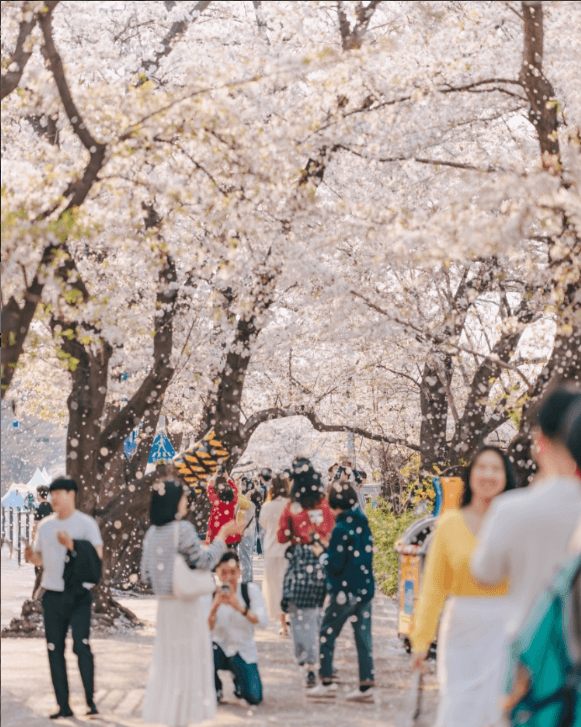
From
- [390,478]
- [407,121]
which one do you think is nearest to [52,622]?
[407,121]

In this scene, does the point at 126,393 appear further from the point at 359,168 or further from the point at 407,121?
the point at 407,121

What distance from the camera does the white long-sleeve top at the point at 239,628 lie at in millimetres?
8750

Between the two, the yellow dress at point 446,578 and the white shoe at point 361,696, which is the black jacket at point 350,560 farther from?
the yellow dress at point 446,578

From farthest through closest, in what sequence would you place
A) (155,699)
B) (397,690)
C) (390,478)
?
1. (390,478)
2. (397,690)
3. (155,699)

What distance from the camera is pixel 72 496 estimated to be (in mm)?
8008

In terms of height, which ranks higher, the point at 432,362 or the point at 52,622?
the point at 432,362

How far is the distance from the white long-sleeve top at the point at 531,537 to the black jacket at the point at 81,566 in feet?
15.0

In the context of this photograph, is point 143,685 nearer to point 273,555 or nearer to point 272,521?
point 272,521

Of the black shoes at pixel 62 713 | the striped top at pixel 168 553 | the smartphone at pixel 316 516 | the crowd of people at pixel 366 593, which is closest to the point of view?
the crowd of people at pixel 366 593

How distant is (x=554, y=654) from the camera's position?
336 centimetres

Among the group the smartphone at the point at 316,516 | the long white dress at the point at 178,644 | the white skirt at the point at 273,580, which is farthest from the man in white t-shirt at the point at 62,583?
the white skirt at the point at 273,580

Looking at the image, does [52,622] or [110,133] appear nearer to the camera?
[52,622]

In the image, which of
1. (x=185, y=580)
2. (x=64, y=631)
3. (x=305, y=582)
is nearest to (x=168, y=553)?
(x=185, y=580)

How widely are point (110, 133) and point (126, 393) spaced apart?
38.5 ft
